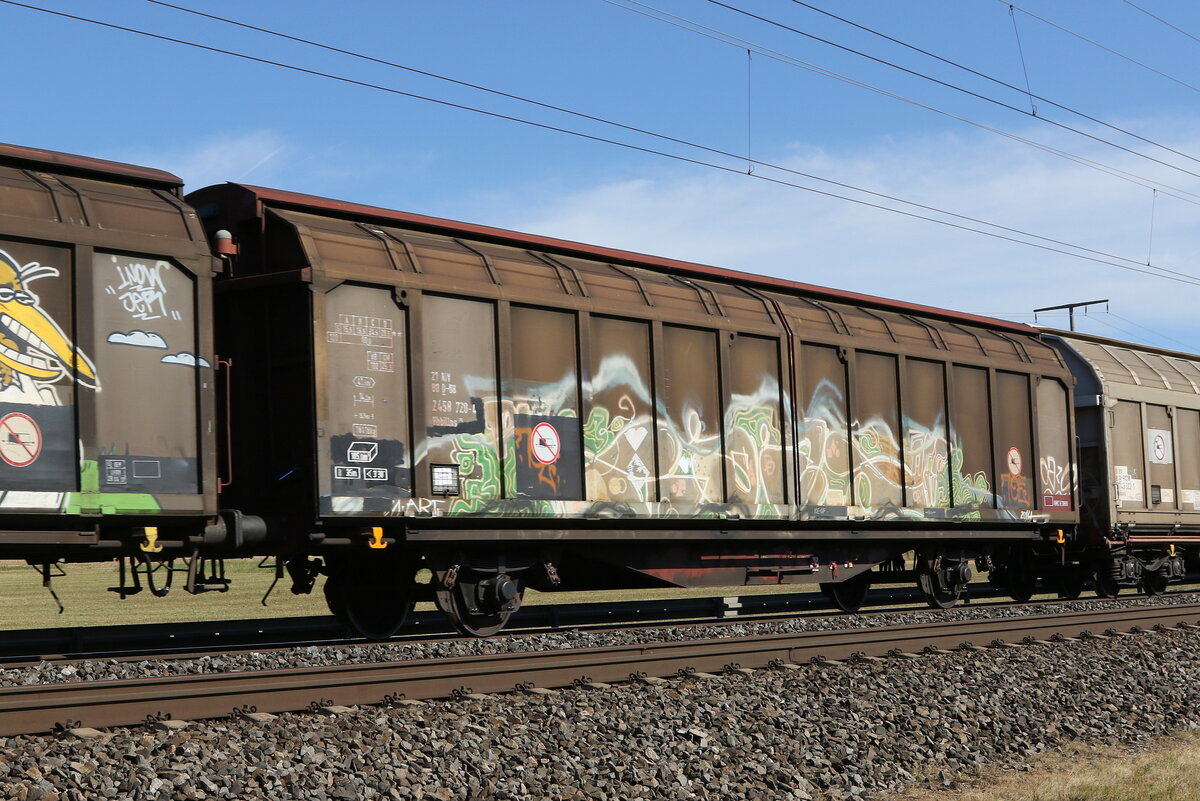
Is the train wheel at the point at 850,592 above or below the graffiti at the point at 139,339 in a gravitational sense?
below

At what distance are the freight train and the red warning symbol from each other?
0.08 ft

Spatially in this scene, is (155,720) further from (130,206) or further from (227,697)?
(130,206)

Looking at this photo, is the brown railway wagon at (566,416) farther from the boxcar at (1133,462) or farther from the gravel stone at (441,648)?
the boxcar at (1133,462)

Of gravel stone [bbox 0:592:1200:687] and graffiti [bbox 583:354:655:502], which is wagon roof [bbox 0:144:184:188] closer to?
gravel stone [bbox 0:592:1200:687]

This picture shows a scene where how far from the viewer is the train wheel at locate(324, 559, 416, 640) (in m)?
→ 12.4

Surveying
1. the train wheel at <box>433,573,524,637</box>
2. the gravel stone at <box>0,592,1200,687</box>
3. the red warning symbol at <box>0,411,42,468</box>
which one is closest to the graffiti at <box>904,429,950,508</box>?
the gravel stone at <box>0,592,1200,687</box>

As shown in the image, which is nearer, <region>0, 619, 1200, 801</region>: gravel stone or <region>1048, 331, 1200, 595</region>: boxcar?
<region>0, 619, 1200, 801</region>: gravel stone

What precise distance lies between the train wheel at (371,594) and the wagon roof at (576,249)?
138 inches

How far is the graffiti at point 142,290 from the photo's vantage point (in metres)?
9.65

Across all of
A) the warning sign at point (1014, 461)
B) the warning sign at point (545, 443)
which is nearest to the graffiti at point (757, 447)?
the warning sign at point (545, 443)

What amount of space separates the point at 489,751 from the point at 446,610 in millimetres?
4975

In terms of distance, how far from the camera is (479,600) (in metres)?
12.2

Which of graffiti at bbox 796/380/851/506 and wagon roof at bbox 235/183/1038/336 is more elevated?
wagon roof at bbox 235/183/1038/336

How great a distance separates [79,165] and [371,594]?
17.3 feet
